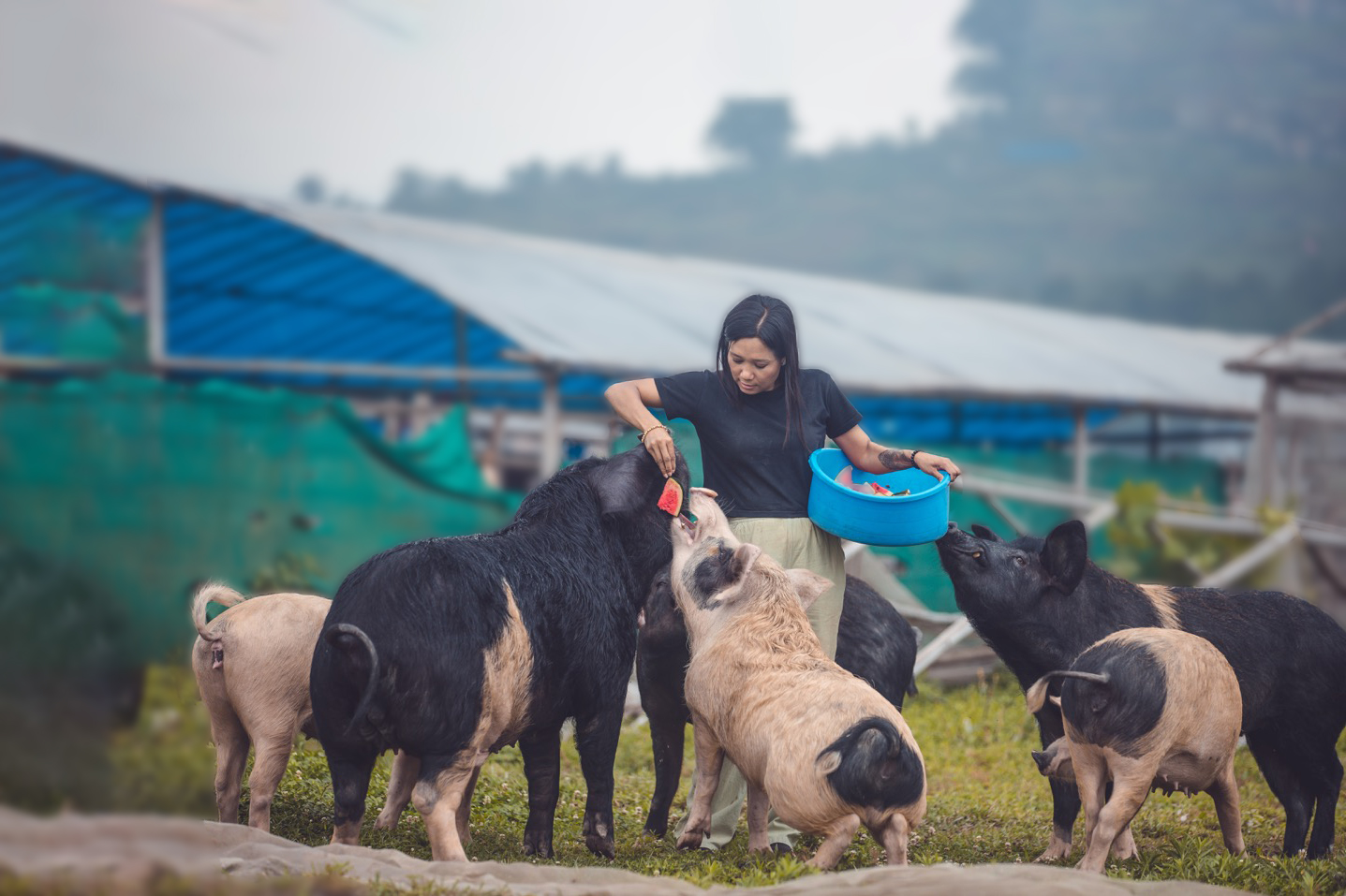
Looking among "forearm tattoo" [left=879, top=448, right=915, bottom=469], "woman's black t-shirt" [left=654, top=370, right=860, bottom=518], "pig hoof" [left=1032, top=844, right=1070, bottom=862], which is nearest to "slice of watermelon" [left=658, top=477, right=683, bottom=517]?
"woman's black t-shirt" [left=654, top=370, right=860, bottom=518]

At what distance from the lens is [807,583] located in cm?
459

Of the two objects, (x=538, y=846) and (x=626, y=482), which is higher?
(x=626, y=482)

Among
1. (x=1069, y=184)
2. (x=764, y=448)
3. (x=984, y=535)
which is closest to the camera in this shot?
(x=764, y=448)

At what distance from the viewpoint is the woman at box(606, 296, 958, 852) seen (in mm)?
4730

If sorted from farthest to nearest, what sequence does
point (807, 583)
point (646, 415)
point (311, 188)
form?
point (311, 188), point (646, 415), point (807, 583)

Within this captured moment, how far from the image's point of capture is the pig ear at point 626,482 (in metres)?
4.66

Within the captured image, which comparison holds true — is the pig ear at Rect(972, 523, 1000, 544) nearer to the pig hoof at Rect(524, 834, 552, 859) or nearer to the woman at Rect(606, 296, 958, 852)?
the woman at Rect(606, 296, 958, 852)

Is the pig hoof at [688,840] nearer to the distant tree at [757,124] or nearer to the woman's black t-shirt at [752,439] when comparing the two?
the woman's black t-shirt at [752,439]

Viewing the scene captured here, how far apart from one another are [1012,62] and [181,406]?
274ft

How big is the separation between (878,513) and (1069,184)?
78.5 meters

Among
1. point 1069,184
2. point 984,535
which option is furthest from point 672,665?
point 1069,184

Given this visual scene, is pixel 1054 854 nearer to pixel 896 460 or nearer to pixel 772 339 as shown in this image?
pixel 896 460

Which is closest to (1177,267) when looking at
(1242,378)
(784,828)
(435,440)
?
(1242,378)

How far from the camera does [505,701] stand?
4.08 meters
